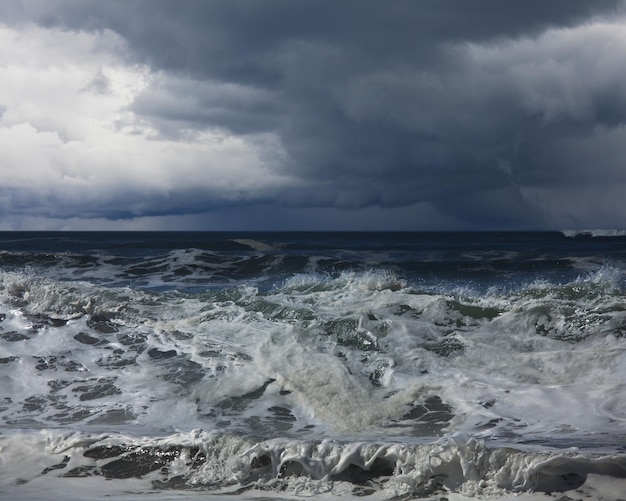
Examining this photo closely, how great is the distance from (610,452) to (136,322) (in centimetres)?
776

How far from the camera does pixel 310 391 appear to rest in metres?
7.58

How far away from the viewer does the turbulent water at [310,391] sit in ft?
16.6

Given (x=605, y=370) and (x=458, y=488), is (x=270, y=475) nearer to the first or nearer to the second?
(x=458, y=488)

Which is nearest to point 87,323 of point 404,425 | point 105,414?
point 105,414

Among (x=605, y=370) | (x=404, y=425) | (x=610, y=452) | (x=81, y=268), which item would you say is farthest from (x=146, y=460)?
(x=81, y=268)

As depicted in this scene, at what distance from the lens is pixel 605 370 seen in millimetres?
7969

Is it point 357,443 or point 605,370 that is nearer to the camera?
point 357,443

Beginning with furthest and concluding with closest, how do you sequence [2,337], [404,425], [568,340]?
[2,337] → [568,340] → [404,425]

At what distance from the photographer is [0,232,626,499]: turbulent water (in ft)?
16.6

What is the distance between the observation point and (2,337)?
10.1 meters

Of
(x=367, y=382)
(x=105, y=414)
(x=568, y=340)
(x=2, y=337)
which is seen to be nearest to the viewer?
(x=105, y=414)

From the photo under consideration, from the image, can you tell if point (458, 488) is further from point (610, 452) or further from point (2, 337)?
point (2, 337)

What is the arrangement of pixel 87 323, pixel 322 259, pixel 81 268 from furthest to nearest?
pixel 322 259 < pixel 81 268 < pixel 87 323

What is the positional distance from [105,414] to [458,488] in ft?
12.8
